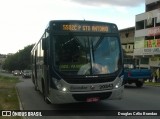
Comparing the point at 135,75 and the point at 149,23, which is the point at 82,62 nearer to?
the point at 135,75

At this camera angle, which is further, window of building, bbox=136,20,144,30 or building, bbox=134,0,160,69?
window of building, bbox=136,20,144,30

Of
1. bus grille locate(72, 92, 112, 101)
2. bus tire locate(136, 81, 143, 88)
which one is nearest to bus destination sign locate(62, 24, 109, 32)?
bus grille locate(72, 92, 112, 101)

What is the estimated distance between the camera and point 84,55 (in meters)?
12.7

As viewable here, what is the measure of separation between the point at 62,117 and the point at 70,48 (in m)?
2.27

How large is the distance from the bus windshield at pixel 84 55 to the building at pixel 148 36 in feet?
144

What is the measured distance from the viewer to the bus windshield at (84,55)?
1241 cm

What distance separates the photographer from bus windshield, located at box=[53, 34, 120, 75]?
12414 millimetres

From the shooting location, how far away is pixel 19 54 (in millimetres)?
144625

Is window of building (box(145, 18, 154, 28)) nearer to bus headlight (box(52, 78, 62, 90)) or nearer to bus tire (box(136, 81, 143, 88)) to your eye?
bus tire (box(136, 81, 143, 88))

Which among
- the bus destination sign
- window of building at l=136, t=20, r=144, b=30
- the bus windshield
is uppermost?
window of building at l=136, t=20, r=144, b=30

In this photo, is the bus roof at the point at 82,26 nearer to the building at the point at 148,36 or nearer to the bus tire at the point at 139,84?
the bus tire at the point at 139,84

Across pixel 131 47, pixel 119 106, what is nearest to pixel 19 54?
pixel 131 47

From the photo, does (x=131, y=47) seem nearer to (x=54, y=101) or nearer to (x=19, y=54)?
(x=54, y=101)

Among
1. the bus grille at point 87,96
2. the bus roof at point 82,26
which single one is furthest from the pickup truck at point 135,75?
the bus grille at point 87,96
